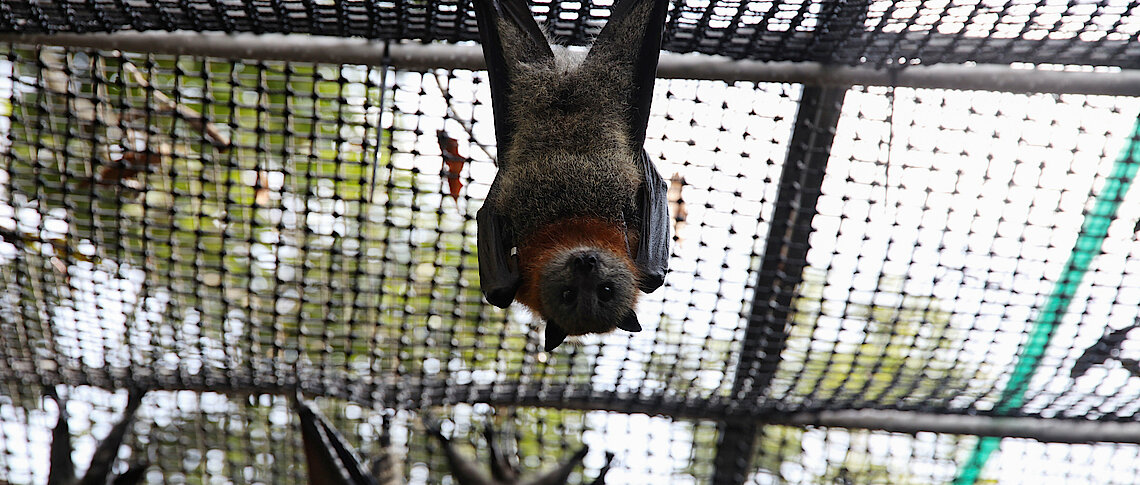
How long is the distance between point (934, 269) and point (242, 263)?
3.17 metres

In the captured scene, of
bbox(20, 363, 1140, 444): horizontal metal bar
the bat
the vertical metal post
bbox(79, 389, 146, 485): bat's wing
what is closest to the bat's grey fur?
the bat

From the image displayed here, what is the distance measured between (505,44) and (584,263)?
2.57ft

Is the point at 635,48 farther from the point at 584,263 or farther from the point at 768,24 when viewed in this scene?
the point at 584,263

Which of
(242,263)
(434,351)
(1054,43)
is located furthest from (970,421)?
(242,263)

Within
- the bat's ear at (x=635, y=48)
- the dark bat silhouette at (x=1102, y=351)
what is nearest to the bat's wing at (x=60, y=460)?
the bat's ear at (x=635, y=48)

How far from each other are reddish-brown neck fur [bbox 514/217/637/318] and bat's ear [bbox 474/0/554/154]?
389mm

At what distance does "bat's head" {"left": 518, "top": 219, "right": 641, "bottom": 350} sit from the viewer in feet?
8.66

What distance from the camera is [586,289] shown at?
2639 millimetres

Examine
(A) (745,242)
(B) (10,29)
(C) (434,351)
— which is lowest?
(C) (434,351)

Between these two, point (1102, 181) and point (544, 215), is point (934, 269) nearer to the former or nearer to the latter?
point (1102, 181)

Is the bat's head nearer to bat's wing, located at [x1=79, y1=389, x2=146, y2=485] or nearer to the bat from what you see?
the bat

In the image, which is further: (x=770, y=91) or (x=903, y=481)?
(x=903, y=481)

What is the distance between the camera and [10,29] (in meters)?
2.81

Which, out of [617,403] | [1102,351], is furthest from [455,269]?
[1102,351]
